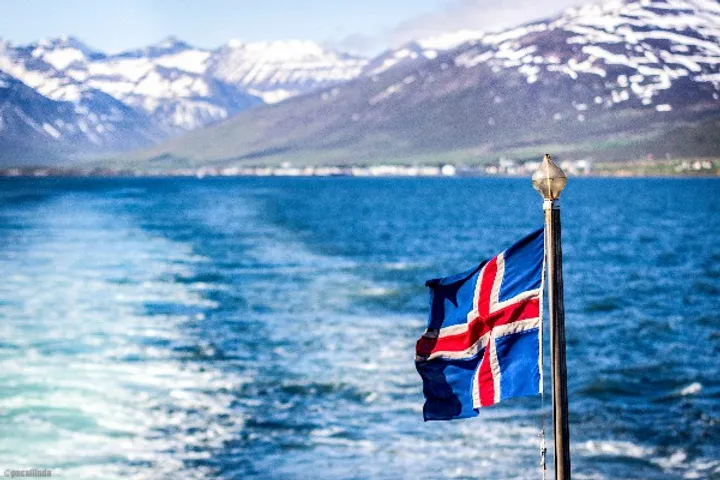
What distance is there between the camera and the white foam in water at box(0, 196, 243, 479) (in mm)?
29625

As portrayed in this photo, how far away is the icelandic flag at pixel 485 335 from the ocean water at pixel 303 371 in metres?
14.0

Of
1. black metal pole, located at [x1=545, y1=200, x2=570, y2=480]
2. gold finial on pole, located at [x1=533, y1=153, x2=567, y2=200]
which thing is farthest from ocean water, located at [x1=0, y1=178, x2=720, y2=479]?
gold finial on pole, located at [x1=533, y1=153, x2=567, y2=200]

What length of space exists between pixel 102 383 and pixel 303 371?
20.9 feet

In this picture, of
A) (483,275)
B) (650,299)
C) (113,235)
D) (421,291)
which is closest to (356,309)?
(421,291)

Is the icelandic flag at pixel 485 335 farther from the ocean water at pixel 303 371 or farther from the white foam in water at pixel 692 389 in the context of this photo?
the white foam in water at pixel 692 389

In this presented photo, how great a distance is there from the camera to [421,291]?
63.8 meters

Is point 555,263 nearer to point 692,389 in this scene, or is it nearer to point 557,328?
point 557,328

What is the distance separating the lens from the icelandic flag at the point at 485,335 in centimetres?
1408

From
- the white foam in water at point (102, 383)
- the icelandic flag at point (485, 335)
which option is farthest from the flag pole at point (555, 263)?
the white foam in water at point (102, 383)

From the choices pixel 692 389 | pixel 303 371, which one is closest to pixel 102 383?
pixel 303 371

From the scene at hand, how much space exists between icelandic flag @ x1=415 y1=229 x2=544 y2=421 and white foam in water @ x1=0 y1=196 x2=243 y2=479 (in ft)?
48.4

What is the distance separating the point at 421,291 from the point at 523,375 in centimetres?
4962

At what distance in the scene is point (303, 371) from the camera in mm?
39906

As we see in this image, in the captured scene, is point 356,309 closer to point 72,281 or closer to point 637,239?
point 72,281
